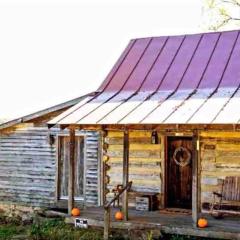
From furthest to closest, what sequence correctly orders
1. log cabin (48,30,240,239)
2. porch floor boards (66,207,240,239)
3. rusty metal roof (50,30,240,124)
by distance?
log cabin (48,30,240,239)
rusty metal roof (50,30,240,124)
porch floor boards (66,207,240,239)

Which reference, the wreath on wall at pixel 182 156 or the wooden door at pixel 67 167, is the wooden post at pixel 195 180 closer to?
the wreath on wall at pixel 182 156

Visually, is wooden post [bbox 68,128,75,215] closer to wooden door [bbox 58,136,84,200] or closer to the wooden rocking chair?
wooden door [bbox 58,136,84,200]

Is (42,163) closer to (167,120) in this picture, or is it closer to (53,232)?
(53,232)

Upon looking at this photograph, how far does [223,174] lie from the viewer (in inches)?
529

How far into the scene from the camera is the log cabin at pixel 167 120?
12289 mm

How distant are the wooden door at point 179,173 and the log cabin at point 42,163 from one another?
7.28 ft

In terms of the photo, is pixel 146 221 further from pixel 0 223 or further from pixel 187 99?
pixel 0 223

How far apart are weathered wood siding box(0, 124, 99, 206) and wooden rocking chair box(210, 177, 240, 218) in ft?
13.6

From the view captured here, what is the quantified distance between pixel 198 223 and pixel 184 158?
9.06 ft

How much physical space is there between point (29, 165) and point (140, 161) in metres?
3.90

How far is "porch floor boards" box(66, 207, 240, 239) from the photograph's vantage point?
1151cm

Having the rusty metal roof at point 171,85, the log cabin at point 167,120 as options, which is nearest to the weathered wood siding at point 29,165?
the log cabin at point 167,120

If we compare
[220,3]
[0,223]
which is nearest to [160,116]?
[0,223]

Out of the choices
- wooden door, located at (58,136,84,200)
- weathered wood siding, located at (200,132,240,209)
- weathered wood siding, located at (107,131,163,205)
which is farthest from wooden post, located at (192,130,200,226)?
wooden door, located at (58,136,84,200)
